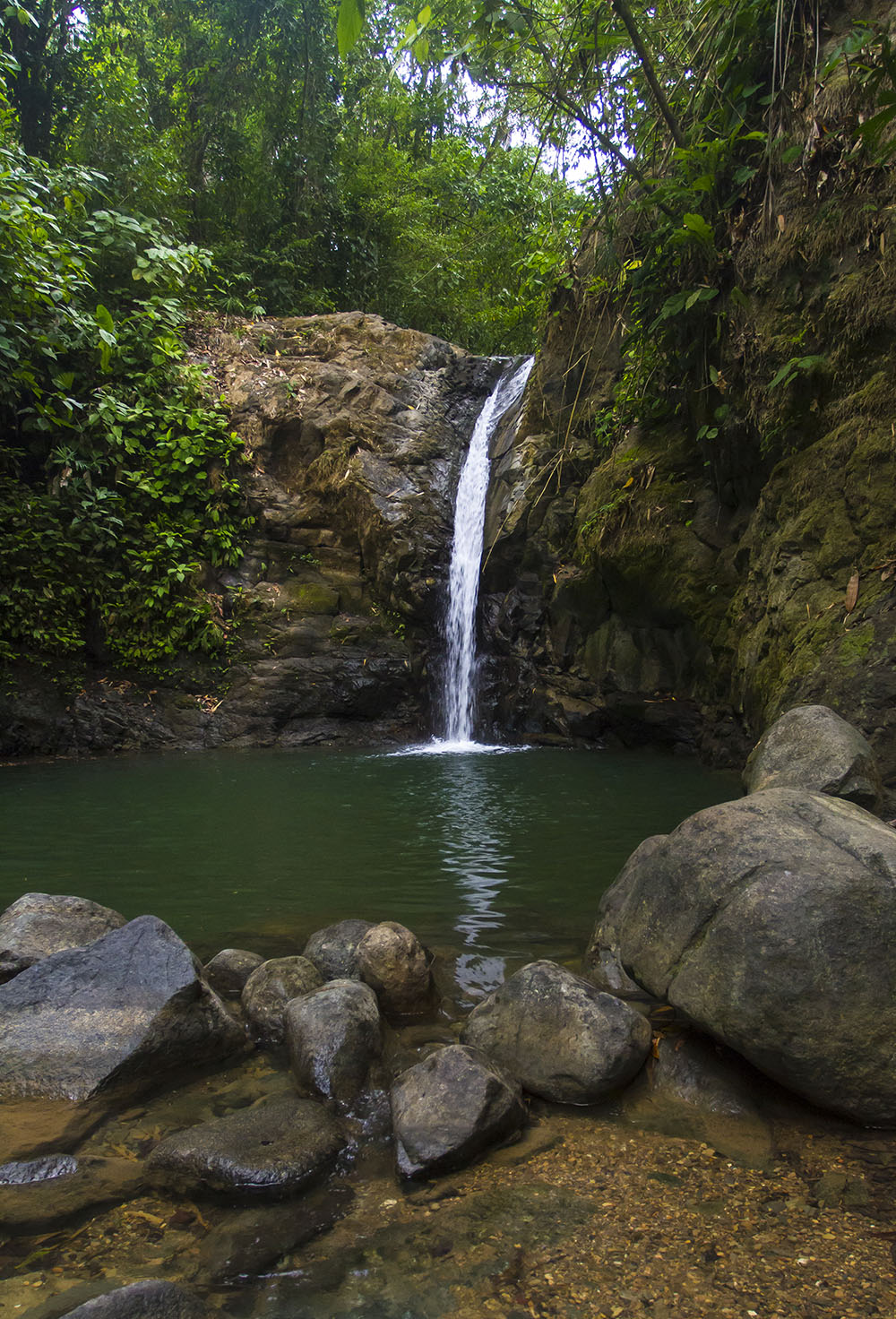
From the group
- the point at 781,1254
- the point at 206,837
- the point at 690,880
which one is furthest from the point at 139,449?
the point at 781,1254

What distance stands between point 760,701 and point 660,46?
519 centimetres

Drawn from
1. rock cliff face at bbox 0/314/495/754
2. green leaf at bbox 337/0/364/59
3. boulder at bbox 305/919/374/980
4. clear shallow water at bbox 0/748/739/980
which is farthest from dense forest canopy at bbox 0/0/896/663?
clear shallow water at bbox 0/748/739/980

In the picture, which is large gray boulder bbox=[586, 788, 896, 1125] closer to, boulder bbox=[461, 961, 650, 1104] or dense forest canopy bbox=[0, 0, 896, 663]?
boulder bbox=[461, 961, 650, 1104]

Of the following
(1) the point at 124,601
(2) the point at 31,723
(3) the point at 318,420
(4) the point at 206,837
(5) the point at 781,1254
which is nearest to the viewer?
(5) the point at 781,1254

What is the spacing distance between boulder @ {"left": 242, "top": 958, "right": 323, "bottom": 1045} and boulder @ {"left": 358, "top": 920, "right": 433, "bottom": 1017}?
217 millimetres

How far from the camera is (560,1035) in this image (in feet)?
8.40

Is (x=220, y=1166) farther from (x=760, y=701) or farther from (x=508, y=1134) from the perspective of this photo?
(x=760, y=701)

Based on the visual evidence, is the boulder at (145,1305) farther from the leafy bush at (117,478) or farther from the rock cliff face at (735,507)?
the leafy bush at (117,478)

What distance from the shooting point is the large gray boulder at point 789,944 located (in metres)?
2.24

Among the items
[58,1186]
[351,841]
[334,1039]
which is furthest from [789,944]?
[351,841]

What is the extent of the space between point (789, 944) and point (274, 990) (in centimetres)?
179

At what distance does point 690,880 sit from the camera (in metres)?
2.65

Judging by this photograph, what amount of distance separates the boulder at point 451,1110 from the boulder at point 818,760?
1.81 metres

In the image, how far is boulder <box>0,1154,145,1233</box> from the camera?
1952 millimetres
